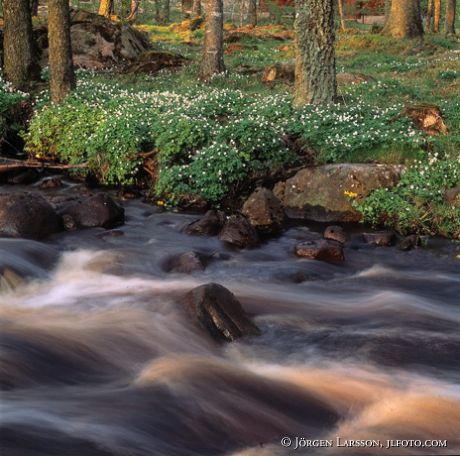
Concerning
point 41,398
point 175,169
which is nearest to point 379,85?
point 175,169

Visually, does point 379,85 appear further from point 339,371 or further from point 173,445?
point 173,445

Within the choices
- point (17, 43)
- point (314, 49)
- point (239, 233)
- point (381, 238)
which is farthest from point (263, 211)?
point (17, 43)

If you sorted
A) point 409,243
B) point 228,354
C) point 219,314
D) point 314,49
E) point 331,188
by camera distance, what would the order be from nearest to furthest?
1. point 228,354
2. point 219,314
3. point 409,243
4. point 331,188
5. point 314,49

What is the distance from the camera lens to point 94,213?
10508mm

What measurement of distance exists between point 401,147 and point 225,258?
3601 mm

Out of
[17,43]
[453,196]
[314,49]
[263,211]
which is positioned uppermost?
[17,43]

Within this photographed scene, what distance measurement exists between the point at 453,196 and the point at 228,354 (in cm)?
493

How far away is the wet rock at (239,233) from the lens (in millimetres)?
9789

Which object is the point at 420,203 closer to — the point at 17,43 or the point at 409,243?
the point at 409,243

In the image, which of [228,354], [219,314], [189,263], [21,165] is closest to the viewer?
[228,354]

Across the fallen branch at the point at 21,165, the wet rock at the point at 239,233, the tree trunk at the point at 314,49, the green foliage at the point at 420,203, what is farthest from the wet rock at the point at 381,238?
the fallen branch at the point at 21,165

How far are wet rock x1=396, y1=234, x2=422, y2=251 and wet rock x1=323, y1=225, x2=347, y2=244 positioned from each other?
779 millimetres

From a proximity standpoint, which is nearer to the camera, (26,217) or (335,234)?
(26,217)

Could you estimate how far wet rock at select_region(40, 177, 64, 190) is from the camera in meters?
12.6
